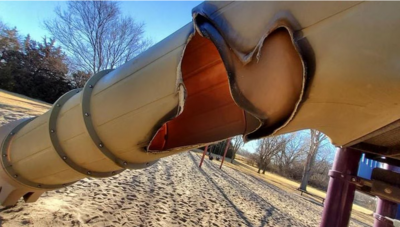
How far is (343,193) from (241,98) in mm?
1235

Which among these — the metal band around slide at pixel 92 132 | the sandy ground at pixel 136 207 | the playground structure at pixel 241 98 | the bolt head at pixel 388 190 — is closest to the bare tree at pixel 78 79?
the sandy ground at pixel 136 207

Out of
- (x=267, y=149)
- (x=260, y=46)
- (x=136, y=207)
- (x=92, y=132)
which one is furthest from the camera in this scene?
(x=267, y=149)

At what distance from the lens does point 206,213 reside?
15.4 ft

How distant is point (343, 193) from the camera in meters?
1.80

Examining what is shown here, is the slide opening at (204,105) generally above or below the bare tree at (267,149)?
below

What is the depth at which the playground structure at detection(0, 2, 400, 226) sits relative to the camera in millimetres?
758

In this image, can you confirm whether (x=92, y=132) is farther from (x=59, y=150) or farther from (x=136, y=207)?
(x=136, y=207)

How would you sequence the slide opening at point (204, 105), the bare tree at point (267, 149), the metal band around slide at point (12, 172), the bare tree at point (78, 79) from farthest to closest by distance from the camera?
1. the bare tree at point (267, 149)
2. the bare tree at point (78, 79)
3. the metal band around slide at point (12, 172)
4. the slide opening at point (204, 105)

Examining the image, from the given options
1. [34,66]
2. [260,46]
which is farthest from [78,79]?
[260,46]

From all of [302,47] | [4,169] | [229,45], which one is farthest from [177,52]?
[4,169]

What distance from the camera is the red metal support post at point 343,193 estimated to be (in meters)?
1.79

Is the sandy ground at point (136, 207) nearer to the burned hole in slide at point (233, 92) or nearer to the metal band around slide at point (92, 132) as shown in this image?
the metal band around slide at point (92, 132)

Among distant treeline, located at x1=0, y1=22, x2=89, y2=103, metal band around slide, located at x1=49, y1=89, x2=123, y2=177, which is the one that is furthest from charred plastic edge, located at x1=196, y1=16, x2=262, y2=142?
Answer: distant treeline, located at x1=0, y1=22, x2=89, y2=103

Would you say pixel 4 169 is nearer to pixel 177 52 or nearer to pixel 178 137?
pixel 178 137
